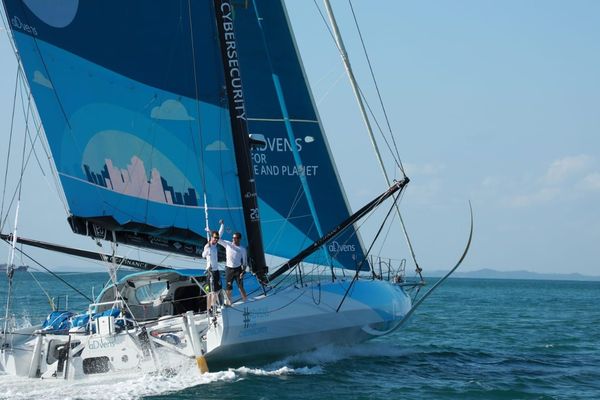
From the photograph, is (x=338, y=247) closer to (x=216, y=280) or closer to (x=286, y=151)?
(x=286, y=151)

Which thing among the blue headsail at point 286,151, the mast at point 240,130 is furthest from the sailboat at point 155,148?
the blue headsail at point 286,151

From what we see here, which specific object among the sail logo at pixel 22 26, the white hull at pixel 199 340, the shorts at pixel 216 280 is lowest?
the white hull at pixel 199 340

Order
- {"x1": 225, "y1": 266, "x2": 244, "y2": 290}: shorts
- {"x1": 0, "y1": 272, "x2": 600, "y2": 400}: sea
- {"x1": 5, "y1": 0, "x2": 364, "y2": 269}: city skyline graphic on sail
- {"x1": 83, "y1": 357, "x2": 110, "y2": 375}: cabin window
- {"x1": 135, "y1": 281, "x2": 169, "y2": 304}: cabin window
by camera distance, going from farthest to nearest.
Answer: {"x1": 135, "y1": 281, "x2": 169, "y2": 304}: cabin window, {"x1": 5, "y1": 0, "x2": 364, "y2": 269}: city skyline graphic on sail, {"x1": 225, "y1": 266, "x2": 244, "y2": 290}: shorts, {"x1": 83, "y1": 357, "x2": 110, "y2": 375}: cabin window, {"x1": 0, "y1": 272, "x2": 600, "y2": 400}: sea

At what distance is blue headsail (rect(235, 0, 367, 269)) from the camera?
21.4m

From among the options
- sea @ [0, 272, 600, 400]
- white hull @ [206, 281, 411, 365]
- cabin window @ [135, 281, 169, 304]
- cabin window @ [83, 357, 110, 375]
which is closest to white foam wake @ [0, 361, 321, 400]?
sea @ [0, 272, 600, 400]

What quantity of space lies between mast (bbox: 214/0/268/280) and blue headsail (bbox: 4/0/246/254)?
1.27 feet

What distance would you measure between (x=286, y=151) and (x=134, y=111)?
4217 millimetres

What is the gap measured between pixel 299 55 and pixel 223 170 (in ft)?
14.7

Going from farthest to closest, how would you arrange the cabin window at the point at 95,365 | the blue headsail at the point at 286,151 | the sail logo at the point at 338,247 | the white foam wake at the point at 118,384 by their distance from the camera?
the sail logo at the point at 338,247 → the blue headsail at the point at 286,151 → the cabin window at the point at 95,365 → the white foam wake at the point at 118,384

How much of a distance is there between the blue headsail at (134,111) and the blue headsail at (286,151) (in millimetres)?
2915

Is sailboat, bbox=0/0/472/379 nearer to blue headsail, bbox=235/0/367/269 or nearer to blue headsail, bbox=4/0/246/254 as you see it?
blue headsail, bbox=4/0/246/254

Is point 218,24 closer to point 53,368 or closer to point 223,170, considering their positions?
point 223,170

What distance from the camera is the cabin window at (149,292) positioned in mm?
18562

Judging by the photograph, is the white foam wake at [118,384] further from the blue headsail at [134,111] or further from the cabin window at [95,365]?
the blue headsail at [134,111]
